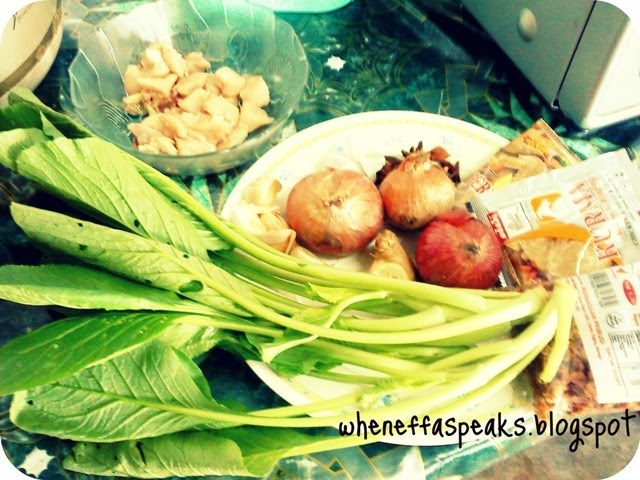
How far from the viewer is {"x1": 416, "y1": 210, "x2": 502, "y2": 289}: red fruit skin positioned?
2.40 feet

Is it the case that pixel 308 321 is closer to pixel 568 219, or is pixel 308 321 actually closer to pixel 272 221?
pixel 272 221

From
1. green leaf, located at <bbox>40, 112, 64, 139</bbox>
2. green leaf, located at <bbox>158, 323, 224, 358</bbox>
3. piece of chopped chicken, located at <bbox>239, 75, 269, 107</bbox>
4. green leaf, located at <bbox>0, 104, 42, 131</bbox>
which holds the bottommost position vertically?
green leaf, located at <bbox>158, 323, 224, 358</bbox>

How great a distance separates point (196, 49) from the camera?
102 centimetres

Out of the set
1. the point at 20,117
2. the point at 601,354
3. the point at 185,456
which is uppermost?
the point at 20,117

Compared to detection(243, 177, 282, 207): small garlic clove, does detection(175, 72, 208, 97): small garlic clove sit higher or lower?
higher

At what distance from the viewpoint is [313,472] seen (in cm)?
66

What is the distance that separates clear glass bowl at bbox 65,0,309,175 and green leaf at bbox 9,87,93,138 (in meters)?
0.18

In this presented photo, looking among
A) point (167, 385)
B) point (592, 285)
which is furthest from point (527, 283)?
point (167, 385)

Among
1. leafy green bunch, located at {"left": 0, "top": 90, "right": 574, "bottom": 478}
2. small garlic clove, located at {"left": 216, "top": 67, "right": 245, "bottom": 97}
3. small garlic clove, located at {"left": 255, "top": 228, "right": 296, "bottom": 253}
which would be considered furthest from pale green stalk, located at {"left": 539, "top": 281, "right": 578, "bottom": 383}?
small garlic clove, located at {"left": 216, "top": 67, "right": 245, "bottom": 97}

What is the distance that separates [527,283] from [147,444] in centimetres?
55

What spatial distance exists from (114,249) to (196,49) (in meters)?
0.61

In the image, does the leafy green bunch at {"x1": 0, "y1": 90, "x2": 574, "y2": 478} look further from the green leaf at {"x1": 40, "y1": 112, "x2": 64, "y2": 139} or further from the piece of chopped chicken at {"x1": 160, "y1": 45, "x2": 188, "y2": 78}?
the piece of chopped chicken at {"x1": 160, "y1": 45, "x2": 188, "y2": 78}

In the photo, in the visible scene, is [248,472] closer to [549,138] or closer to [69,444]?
[69,444]

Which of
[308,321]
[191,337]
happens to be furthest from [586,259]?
[191,337]
